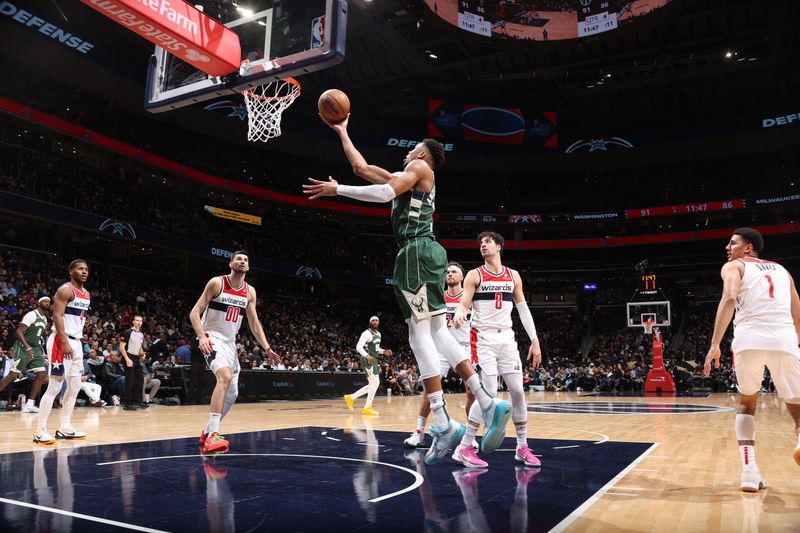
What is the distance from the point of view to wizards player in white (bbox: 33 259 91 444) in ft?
23.4

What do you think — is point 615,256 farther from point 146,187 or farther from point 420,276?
point 420,276

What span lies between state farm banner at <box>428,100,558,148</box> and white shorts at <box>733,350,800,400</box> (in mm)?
31497

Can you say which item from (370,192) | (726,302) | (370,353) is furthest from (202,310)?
(370,353)

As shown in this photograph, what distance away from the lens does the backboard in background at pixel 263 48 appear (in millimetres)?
8500

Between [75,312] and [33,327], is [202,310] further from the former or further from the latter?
[33,327]

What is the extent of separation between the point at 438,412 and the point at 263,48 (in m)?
6.75

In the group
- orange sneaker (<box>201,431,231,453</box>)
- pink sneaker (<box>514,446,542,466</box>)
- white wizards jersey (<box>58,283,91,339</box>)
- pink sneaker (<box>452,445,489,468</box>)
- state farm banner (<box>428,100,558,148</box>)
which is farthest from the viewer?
state farm banner (<box>428,100,558,148</box>)

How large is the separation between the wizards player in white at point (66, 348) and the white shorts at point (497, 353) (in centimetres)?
478

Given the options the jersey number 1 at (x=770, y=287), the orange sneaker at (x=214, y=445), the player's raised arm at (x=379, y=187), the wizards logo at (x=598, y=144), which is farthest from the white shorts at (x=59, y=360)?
the wizards logo at (x=598, y=144)

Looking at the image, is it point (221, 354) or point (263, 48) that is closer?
point (221, 354)

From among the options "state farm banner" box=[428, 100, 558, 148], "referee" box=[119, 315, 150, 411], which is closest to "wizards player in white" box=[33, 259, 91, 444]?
"referee" box=[119, 315, 150, 411]

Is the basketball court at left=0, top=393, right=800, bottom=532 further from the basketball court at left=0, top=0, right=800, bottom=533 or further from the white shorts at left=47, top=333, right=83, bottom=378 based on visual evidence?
the white shorts at left=47, top=333, right=83, bottom=378

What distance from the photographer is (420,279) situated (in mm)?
4727

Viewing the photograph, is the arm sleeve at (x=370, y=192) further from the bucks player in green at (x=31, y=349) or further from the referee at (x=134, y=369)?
the referee at (x=134, y=369)
